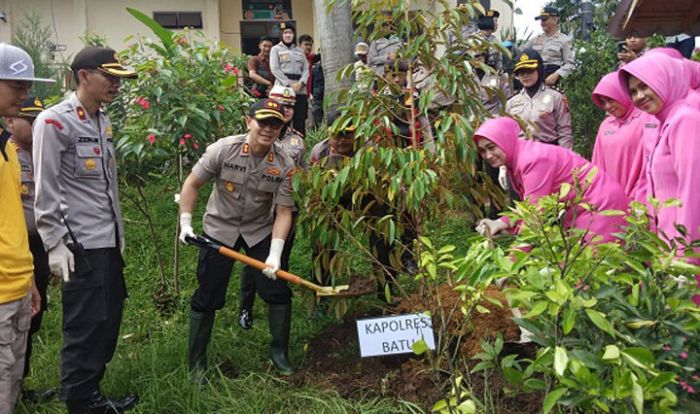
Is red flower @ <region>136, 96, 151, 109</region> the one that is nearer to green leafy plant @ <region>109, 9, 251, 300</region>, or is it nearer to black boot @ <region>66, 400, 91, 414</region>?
green leafy plant @ <region>109, 9, 251, 300</region>

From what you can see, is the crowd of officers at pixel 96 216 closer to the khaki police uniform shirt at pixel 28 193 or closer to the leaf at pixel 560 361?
the khaki police uniform shirt at pixel 28 193

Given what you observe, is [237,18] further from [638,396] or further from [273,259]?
[638,396]

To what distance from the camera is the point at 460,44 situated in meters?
3.70

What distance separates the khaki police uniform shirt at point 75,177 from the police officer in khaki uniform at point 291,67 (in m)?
5.47

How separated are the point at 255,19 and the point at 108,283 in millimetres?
12578

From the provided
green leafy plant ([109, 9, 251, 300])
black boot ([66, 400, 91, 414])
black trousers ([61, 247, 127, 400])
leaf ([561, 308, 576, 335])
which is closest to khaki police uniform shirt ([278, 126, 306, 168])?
green leafy plant ([109, 9, 251, 300])

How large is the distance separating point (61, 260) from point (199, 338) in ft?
3.55

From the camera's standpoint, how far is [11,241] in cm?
280

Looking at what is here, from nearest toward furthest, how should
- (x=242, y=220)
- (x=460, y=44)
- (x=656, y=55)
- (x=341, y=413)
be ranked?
(x=656, y=55) → (x=341, y=413) → (x=460, y=44) → (x=242, y=220)

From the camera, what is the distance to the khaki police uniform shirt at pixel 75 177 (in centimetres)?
314

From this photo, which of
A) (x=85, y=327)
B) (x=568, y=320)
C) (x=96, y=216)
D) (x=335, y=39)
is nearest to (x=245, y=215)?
(x=96, y=216)

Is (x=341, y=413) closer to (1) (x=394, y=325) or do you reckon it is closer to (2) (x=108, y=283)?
(1) (x=394, y=325)

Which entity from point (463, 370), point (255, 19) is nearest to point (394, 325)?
point (463, 370)

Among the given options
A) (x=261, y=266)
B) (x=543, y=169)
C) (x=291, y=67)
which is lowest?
(x=261, y=266)
